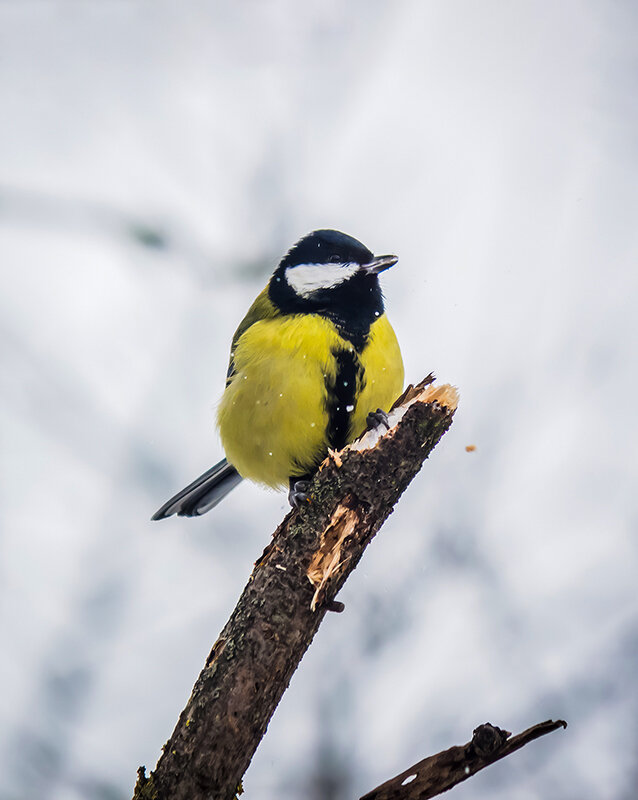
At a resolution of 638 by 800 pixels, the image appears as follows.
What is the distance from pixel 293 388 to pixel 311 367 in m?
0.09

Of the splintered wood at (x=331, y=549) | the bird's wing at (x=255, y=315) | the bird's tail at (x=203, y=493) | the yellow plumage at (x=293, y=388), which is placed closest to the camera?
the splintered wood at (x=331, y=549)

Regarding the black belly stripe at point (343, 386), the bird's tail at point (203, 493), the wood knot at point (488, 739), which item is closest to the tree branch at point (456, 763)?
the wood knot at point (488, 739)

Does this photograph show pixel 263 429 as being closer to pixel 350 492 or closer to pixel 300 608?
pixel 350 492

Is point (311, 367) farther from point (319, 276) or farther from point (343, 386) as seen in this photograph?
point (319, 276)

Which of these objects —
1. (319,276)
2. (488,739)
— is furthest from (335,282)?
(488,739)

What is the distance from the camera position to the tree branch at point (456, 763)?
1297 millimetres

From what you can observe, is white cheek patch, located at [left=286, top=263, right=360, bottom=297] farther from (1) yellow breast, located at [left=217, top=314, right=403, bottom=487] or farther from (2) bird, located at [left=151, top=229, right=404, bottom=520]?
(1) yellow breast, located at [left=217, top=314, right=403, bottom=487]

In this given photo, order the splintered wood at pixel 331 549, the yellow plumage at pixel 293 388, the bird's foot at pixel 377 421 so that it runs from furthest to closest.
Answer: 1. the yellow plumage at pixel 293 388
2. the bird's foot at pixel 377 421
3. the splintered wood at pixel 331 549

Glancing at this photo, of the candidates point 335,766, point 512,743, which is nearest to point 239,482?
point 335,766

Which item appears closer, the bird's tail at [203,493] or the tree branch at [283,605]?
the tree branch at [283,605]

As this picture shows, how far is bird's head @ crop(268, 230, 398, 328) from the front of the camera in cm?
237

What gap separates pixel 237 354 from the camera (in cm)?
245

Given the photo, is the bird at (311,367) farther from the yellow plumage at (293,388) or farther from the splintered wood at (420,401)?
the splintered wood at (420,401)

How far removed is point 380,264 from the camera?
2385mm
